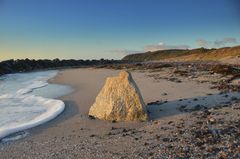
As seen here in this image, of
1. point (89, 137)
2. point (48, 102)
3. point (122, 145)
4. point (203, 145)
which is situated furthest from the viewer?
point (48, 102)

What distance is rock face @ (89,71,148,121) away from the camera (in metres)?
8.69

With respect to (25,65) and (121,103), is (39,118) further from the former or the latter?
(25,65)

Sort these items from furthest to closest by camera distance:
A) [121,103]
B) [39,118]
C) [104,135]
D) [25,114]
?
[25,114]
[39,118]
[121,103]
[104,135]

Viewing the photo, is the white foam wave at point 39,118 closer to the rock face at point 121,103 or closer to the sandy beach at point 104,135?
the sandy beach at point 104,135

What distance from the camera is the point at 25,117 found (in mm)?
9828

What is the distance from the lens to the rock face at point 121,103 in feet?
28.5

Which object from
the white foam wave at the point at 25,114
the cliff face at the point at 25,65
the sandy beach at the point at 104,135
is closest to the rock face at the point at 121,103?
the sandy beach at the point at 104,135

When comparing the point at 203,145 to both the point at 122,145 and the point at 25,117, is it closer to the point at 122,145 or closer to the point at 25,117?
the point at 122,145

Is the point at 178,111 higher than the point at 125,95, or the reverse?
the point at 125,95

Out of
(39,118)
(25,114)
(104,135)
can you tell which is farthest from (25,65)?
(104,135)

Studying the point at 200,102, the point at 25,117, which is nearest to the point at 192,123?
the point at 200,102

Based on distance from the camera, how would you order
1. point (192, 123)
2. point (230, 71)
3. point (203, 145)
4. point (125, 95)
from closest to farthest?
1. point (203, 145)
2. point (192, 123)
3. point (125, 95)
4. point (230, 71)

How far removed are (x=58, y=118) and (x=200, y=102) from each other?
4567 millimetres

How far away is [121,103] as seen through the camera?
29.2 feet
